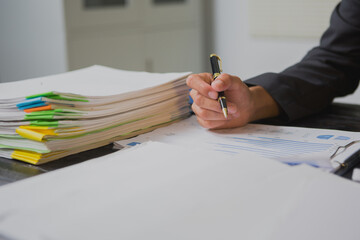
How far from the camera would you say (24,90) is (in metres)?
0.85

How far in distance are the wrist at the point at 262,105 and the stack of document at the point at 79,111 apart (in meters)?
0.14

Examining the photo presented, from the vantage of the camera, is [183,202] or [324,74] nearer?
[183,202]

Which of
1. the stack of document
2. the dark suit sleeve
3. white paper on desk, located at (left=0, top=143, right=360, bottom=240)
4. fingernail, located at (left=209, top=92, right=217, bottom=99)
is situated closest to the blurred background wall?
the dark suit sleeve

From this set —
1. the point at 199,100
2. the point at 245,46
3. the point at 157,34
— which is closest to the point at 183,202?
the point at 199,100

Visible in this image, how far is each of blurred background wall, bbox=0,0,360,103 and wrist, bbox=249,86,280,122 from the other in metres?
1.88

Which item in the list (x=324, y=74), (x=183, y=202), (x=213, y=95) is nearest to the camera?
(x=183, y=202)

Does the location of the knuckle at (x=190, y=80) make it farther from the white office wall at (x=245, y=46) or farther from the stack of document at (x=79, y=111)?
the white office wall at (x=245, y=46)

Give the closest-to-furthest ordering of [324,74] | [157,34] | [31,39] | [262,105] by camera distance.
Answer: [262,105], [324,74], [31,39], [157,34]

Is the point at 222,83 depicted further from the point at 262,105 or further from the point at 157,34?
the point at 157,34

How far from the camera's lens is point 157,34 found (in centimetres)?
321

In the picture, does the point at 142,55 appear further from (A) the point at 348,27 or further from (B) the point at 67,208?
(B) the point at 67,208

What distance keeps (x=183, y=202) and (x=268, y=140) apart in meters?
0.33

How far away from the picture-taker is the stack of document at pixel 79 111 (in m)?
0.74

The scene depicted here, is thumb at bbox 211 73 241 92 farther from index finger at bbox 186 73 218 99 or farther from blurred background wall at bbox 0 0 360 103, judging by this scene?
blurred background wall at bbox 0 0 360 103
